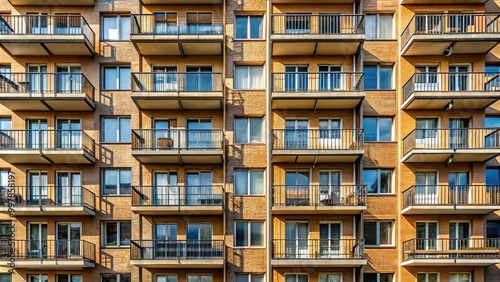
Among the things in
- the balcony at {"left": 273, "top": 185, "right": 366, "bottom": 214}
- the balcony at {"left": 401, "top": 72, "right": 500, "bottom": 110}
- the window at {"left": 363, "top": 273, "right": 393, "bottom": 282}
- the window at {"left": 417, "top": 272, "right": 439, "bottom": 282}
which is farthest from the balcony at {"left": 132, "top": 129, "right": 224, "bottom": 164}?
the window at {"left": 417, "top": 272, "right": 439, "bottom": 282}

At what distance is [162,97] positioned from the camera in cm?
1762

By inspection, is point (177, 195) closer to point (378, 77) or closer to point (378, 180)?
point (378, 180)

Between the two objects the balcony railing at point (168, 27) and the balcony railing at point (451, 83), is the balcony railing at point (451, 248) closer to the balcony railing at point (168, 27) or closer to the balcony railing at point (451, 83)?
the balcony railing at point (451, 83)

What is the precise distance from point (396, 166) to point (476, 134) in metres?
3.27

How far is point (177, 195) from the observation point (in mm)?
18000

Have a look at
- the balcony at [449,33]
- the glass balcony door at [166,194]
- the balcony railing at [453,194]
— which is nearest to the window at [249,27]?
the balcony at [449,33]

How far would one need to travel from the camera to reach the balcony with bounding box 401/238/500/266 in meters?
17.0

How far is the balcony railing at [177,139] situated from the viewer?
1789 centimetres

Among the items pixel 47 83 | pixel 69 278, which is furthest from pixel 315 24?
pixel 69 278

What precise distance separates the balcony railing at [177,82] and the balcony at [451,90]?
24.8ft

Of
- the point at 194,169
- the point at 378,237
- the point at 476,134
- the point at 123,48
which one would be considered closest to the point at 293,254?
the point at 378,237

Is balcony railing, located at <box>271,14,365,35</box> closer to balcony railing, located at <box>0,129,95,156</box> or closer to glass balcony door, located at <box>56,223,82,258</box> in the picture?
balcony railing, located at <box>0,129,95,156</box>

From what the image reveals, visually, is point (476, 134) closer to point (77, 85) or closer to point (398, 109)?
point (398, 109)

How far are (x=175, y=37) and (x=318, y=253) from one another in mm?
9962
